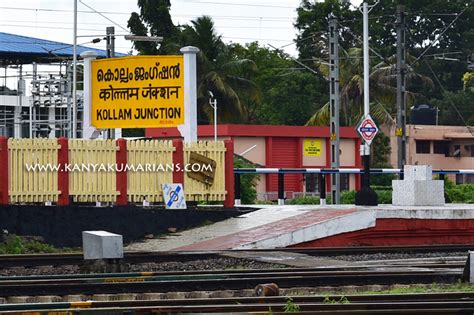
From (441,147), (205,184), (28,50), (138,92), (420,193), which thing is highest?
(28,50)

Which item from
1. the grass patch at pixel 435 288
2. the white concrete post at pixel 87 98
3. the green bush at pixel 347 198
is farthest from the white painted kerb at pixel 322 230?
the green bush at pixel 347 198

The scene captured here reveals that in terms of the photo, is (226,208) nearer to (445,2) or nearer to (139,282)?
(139,282)

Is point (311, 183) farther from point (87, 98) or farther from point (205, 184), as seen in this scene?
point (205, 184)

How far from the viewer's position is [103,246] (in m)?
17.9

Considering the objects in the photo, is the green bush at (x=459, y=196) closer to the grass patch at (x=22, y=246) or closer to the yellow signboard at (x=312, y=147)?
the yellow signboard at (x=312, y=147)

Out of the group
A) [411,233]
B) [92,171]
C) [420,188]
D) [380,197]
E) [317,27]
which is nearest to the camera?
[92,171]

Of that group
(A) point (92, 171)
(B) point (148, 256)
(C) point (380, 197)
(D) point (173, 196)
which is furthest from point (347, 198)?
(B) point (148, 256)

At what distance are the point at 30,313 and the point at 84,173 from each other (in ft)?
48.7

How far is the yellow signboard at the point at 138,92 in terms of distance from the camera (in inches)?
1142

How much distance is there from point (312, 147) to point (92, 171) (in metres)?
38.9

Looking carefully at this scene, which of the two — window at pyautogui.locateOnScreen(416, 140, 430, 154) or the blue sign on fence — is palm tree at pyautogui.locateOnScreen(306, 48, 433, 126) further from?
the blue sign on fence

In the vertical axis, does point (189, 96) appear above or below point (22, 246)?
above

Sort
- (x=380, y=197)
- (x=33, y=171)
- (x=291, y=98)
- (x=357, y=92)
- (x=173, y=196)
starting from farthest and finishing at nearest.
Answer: (x=291, y=98) → (x=357, y=92) → (x=380, y=197) → (x=173, y=196) → (x=33, y=171)

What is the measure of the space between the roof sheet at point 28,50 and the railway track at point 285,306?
5407 centimetres
